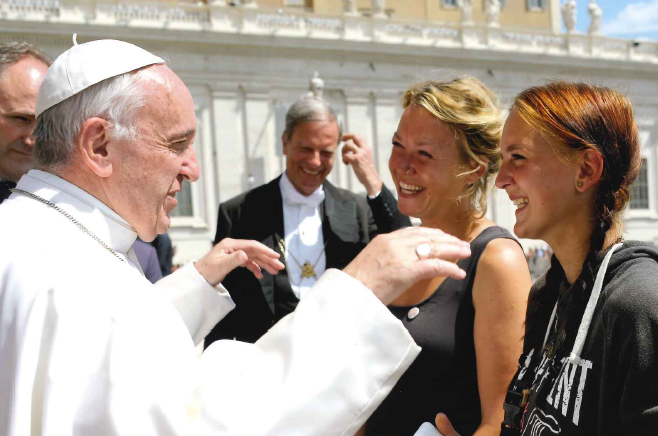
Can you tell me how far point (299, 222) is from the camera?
4641mm

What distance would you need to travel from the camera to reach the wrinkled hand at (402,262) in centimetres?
151

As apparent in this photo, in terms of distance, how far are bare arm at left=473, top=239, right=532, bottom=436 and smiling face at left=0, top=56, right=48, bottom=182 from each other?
1805mm

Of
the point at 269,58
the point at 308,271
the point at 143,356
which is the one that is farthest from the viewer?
the point at 269,58

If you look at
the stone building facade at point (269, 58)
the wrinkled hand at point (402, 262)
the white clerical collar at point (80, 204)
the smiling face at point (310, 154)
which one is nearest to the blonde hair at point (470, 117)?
the wrinkled hand at point (402, 262)

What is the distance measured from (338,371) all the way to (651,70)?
34260mm

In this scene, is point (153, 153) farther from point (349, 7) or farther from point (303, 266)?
point (349, 7)

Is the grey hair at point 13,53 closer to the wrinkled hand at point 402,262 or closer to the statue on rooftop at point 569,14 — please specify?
the wrinkled hand at point 402,262

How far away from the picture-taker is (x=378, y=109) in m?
27.0

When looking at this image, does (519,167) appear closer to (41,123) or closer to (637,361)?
(637,361)

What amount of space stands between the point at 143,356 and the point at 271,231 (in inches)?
123

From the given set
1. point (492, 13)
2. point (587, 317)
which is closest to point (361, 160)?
point (587, 317)

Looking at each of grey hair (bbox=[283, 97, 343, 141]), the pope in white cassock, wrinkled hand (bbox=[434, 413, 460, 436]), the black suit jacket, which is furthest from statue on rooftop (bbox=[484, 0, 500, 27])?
the pope in white cassock

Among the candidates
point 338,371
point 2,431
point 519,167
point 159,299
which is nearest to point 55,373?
point 2,431

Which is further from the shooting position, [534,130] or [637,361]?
[534,130]
